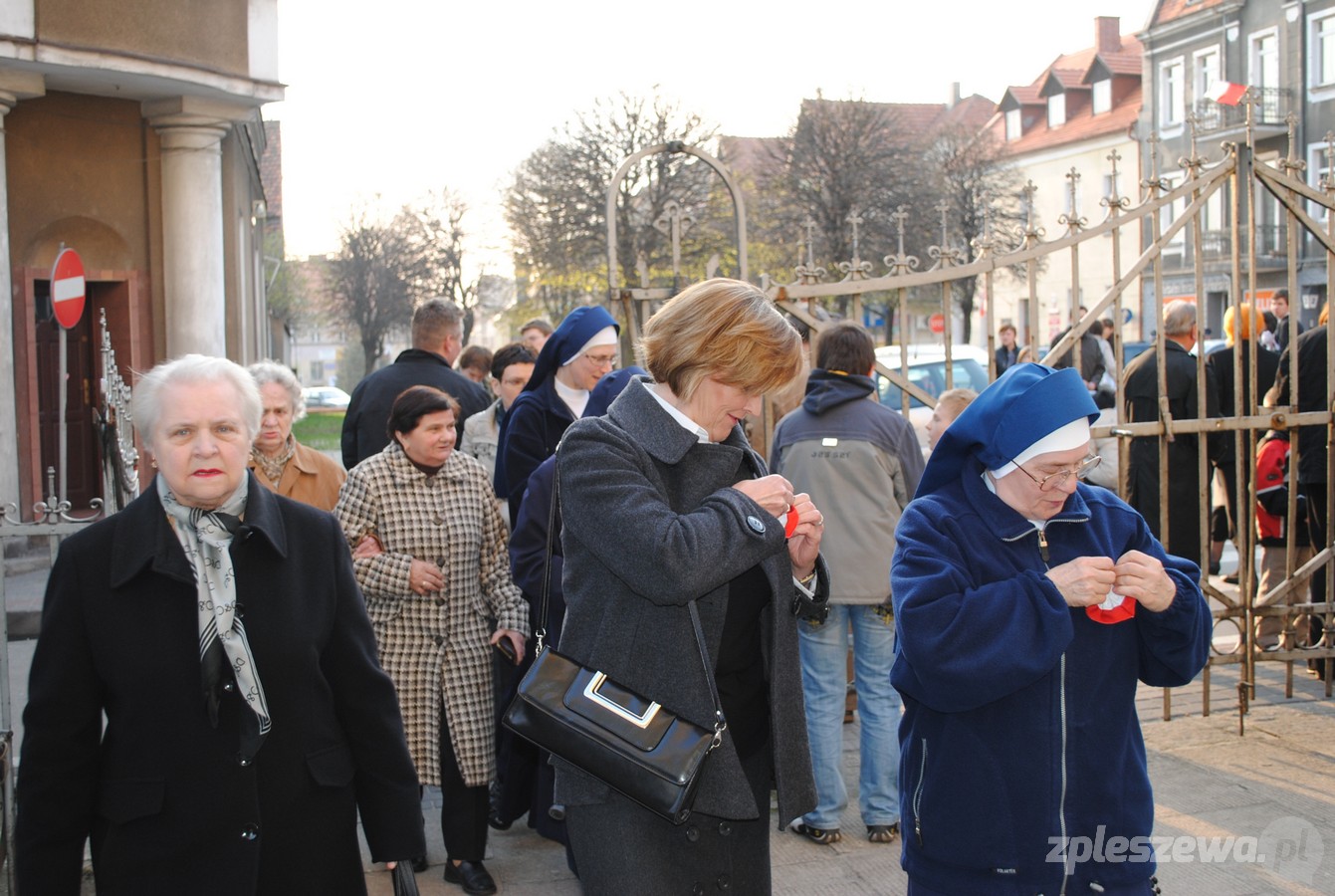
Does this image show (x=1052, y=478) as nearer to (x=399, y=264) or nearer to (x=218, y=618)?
(x=218, y=618)

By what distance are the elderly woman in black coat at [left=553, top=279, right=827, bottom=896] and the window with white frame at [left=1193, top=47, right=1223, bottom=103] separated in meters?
39.5

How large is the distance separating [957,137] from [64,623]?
132 feet

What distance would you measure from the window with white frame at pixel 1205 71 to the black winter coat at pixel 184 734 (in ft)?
131

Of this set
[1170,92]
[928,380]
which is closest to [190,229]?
[928,380]

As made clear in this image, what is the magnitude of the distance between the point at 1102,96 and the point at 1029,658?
Answer: 51.2 m

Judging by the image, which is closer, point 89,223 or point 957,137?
point 89,223

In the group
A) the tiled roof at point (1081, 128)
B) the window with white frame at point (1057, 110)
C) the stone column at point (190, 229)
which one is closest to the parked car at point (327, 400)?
the tiled roof at point (1081, 128)

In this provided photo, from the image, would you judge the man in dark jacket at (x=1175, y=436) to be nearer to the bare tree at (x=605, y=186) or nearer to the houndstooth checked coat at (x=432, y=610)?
the houndstooth checked coat at (x=432, y=610)

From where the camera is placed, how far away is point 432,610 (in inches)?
189

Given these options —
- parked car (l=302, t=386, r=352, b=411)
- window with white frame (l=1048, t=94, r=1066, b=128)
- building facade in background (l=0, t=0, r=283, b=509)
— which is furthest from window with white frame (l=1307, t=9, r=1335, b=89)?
parked car (l=302, t=386, r=352, b=411)

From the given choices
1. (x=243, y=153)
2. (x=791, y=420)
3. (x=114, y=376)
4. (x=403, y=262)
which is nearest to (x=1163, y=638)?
(x=791, y=420)

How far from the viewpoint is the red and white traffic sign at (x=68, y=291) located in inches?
353

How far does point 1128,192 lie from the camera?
134 feet

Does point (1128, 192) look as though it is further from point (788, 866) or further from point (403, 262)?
point (788, 866)
